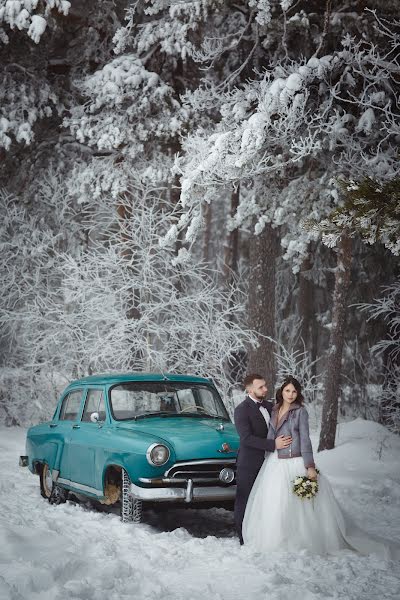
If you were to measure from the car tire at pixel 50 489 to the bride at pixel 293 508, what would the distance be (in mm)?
3439

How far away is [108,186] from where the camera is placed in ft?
61.4

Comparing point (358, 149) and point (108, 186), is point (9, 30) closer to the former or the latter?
point (108, 186)

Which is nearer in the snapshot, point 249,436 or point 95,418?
point 249,436

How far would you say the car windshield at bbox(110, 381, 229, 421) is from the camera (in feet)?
33.2

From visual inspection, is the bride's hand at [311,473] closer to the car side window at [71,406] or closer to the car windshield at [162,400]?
the car windshield at [162,400]

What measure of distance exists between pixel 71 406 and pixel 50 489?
3.94 feet

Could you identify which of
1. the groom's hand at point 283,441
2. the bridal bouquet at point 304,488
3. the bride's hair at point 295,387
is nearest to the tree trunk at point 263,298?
the bride's hair at point 295,387

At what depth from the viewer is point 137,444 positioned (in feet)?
Result: 29.3

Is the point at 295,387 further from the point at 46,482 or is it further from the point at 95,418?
the point at 46,482

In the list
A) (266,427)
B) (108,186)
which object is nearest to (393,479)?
(266,427)

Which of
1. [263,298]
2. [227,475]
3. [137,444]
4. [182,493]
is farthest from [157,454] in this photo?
[263,298]

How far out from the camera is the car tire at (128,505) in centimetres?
898

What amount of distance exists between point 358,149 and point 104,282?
6597 millimetres

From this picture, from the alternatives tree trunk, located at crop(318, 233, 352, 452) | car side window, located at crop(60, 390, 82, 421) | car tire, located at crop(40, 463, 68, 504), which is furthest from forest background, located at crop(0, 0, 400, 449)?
car tire, located at crop(40, 463, 68, 504)
